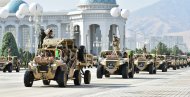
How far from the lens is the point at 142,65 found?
59.5m

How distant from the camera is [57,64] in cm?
3125

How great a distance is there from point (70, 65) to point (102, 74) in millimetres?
12446

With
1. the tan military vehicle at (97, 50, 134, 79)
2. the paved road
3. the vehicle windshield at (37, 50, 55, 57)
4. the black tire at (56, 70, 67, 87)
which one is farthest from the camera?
the tan military vehicle at (97, 50, 134, 79)

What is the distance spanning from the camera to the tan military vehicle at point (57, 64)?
102 feet

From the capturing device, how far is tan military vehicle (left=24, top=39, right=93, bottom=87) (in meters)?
31.2

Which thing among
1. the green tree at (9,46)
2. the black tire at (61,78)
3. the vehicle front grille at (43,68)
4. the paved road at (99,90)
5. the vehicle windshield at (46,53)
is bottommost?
the paved road at (99,90)

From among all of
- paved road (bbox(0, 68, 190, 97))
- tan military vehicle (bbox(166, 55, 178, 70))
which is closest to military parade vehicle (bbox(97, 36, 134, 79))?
paved road (bbox(0, 68, 190, 97))

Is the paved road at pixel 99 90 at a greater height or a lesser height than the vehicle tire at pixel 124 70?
lesser

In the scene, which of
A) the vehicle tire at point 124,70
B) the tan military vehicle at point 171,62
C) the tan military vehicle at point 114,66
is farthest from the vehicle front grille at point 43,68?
the tan military vehicle at point 171,62

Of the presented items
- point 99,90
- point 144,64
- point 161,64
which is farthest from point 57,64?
point 161,64

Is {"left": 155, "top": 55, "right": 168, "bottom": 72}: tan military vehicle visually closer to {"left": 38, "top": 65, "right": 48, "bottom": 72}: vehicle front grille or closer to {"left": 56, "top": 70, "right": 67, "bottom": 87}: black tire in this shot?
{"left": 56, "top": 70, "right": 67, "bottom": 87}: black tire

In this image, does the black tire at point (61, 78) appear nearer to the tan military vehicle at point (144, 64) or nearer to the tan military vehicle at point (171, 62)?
the tan military vehicle at point (144, 64)

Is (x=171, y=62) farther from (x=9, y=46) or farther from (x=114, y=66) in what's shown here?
(x=9, y=46)

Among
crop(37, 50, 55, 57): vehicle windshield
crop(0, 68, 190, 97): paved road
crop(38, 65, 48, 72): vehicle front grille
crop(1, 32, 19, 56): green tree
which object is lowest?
crop(0, 68, 190, 97): paved road
